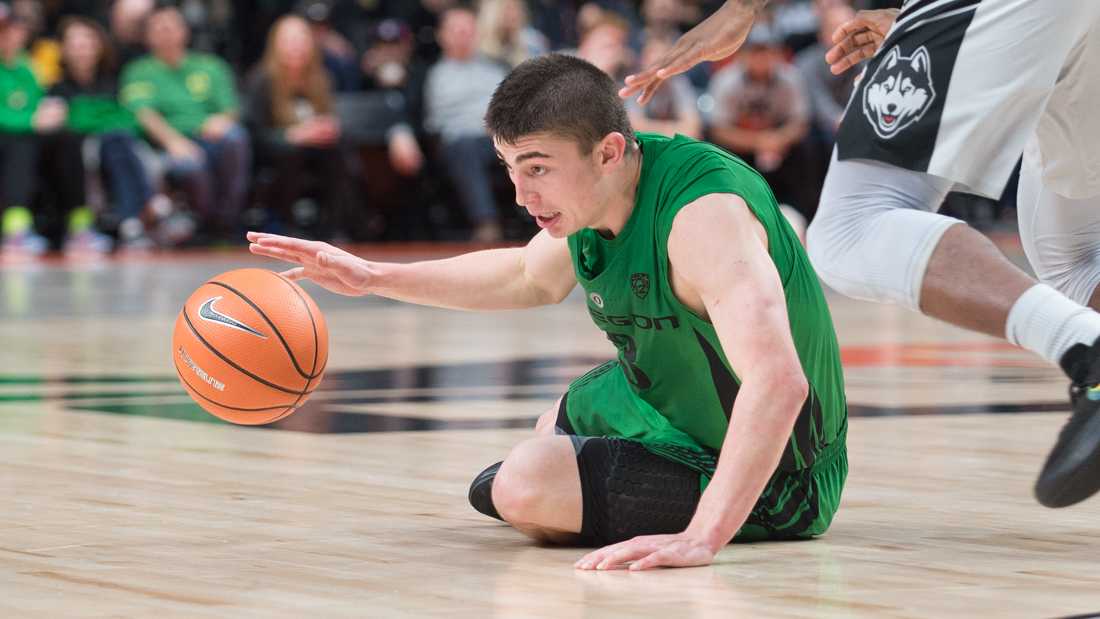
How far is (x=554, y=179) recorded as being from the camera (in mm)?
3090

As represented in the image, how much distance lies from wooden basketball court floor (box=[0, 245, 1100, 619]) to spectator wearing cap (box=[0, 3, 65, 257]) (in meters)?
6.59

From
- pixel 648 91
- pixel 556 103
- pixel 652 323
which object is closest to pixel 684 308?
pixel 652 323

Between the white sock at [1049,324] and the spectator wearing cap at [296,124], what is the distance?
11348mm

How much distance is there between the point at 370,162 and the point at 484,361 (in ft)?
26.3

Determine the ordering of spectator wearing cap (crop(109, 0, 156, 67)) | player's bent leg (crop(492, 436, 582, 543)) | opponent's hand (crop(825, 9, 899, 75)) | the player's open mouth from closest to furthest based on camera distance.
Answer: the player's open mouth, player's bent leg (crop(492, 436, 582, 543)), opponent's hand (crop(825, 9, 899, 75)), spectator wearing cap (crop(109, 0, 156, 67))

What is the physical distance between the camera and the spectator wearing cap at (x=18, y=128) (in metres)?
13.8

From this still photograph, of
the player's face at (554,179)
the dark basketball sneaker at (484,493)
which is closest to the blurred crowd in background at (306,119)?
the dark basketball sneaker at (484,493)

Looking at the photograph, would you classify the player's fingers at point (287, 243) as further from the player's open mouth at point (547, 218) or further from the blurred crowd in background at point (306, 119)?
the blurred crowd in background at point (306, 119)

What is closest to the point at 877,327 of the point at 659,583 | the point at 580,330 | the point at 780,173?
the point at 580,330

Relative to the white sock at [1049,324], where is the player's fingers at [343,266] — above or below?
below

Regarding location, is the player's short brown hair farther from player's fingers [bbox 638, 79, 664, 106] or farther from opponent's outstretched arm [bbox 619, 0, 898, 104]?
player's fingers [bbox 638, 79, 664, 106]

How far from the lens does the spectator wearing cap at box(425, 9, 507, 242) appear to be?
1443cm

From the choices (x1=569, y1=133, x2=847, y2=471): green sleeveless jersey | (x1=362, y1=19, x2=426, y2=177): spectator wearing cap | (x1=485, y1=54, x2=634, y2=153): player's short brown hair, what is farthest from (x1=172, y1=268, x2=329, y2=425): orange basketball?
(x1=362, y1=19, x2=426, y2=177): spectator wearing cap

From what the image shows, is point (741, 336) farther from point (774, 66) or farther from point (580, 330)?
point (774, 66)
